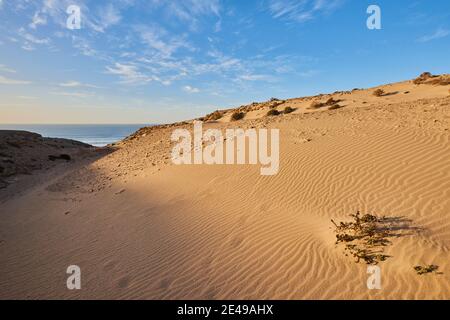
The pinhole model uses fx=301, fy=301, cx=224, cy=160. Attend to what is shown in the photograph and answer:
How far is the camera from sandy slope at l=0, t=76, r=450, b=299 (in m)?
4.81

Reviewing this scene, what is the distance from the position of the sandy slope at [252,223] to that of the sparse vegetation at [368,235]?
0.55 feet

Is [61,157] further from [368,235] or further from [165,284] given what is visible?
[368,235]

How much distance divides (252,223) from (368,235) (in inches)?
94.6

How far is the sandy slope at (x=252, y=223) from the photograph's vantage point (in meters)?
4.81

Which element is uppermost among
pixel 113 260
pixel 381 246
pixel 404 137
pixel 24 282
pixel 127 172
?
pixel 404 137

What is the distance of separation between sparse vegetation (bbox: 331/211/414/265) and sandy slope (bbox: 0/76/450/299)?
6.6 inches


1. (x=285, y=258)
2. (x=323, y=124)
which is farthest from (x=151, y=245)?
(x=323, y=124)

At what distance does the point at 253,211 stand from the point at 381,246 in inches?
117

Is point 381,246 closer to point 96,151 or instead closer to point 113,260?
point 113,260

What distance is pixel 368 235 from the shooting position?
5332 mm

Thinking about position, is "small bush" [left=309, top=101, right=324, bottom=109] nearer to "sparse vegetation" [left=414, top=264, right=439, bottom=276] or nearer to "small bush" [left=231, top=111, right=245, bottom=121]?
"small bush" [left=231, top=111, right=245, bottom=121]

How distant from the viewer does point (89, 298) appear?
196 inches

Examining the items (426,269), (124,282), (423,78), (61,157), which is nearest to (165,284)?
(124,282)

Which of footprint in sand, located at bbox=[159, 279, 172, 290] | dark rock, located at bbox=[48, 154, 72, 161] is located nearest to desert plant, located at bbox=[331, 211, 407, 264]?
footprint in sand, located at bbox=[159, 279, 172, 290]
